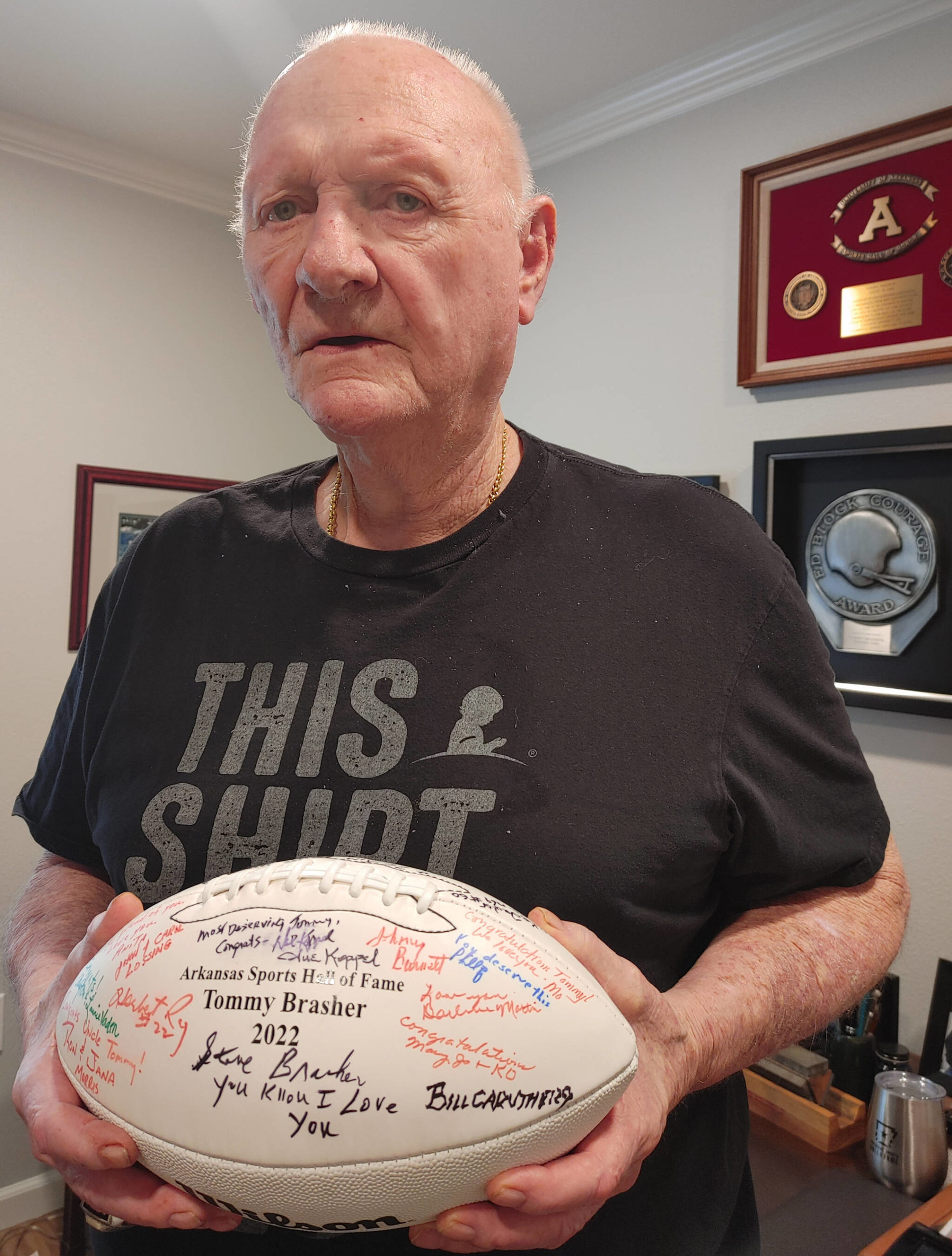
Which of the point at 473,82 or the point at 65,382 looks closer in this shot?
the point at 473,82

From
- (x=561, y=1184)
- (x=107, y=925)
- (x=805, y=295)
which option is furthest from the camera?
(x=805, y=295)

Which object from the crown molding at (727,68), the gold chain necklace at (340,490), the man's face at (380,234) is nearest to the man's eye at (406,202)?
the man's face at (380,234)

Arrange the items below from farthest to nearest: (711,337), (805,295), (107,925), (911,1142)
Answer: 1. (711,337)
2. (805,295)
3. (911,1142)
4. (107,925)

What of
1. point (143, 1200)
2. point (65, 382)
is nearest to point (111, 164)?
point (65, 382)

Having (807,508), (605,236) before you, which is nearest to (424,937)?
(807,508)

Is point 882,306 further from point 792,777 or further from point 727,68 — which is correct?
point 792,777

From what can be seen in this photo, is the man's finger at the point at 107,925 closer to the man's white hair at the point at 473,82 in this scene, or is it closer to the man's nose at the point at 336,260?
the man's nose at the point at 336,260

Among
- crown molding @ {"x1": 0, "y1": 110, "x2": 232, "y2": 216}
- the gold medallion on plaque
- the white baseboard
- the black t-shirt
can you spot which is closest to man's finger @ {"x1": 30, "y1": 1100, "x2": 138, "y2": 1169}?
the black t-shirt

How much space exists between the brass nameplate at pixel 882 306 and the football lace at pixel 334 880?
164 centimetres

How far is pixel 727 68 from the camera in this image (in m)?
2.00

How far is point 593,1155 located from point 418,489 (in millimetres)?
554

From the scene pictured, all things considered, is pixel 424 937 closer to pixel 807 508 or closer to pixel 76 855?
pixel 76 855

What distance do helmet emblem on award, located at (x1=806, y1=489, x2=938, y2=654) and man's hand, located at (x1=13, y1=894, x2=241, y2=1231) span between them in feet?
5.19

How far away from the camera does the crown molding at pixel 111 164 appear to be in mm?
2328
